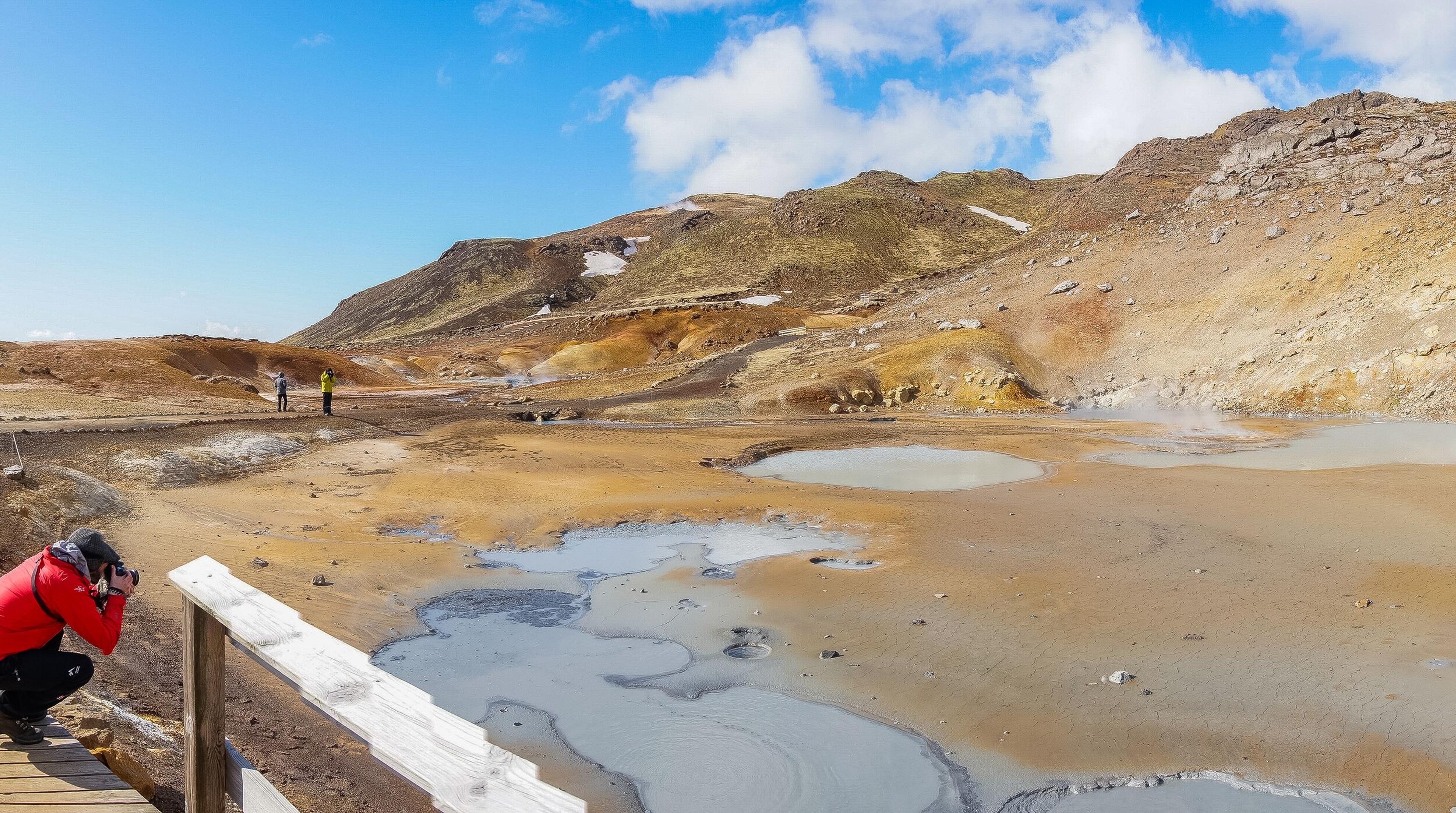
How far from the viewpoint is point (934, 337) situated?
41438 mm

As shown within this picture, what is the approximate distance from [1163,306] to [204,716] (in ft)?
143

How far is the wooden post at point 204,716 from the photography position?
3652 mm

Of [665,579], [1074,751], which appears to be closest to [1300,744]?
[1074,751]

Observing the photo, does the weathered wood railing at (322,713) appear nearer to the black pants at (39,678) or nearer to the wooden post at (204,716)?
the wooden post at (204,716)

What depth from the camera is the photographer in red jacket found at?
15.3 ft

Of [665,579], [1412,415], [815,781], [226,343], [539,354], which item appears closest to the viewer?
[815,781]

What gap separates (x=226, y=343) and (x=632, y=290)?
147 ft

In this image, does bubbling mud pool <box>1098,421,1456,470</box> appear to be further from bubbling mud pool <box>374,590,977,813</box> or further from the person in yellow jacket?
the person in yellow jacket

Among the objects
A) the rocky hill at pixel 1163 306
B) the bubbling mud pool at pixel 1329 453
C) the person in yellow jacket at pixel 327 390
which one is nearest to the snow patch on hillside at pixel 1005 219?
the rocky hill at pixel 1163 306

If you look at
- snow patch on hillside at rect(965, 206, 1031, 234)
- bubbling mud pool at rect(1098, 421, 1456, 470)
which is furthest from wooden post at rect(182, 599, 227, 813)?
snow patch on hillside at rect(965, 206, 1031, 234)

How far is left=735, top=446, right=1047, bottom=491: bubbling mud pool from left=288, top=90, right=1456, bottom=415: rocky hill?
1124cm

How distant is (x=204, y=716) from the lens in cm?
367

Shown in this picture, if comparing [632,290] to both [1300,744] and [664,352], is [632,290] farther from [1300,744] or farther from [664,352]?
[1300,744]

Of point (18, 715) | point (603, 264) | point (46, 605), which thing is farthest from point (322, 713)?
point (603, 264)
